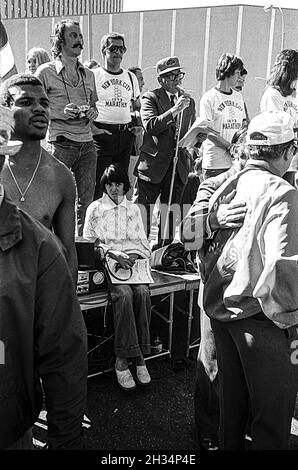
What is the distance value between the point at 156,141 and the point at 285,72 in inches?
54.6

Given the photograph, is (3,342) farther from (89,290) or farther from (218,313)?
(89,290)

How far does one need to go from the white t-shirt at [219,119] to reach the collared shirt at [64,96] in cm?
100

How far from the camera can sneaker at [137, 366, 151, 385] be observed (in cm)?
344

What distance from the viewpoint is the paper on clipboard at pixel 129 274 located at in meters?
3.60

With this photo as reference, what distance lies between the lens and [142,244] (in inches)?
155

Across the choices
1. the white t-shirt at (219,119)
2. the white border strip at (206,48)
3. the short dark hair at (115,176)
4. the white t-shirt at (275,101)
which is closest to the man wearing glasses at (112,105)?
the white t-shirt at (219,119)

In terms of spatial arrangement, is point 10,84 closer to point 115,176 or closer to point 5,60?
point 5,60

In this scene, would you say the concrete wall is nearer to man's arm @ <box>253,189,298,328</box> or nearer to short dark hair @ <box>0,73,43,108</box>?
short dark hair @ <box>0,73,43,108</box>

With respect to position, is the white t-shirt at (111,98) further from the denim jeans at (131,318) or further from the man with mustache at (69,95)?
the denim jeans at (131,318)

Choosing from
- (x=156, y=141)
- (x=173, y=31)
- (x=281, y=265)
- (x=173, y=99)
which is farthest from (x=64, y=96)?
(x=173, y=31)

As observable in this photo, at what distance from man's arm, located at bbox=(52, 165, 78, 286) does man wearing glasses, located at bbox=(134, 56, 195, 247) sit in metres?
2.39

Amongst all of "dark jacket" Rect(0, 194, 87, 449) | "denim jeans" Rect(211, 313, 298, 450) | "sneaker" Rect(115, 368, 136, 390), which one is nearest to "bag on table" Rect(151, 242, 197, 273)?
→ "sneaker" Rect(115, 368, 136, 390)

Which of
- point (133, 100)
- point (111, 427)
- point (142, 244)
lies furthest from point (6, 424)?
point (133, 100)
